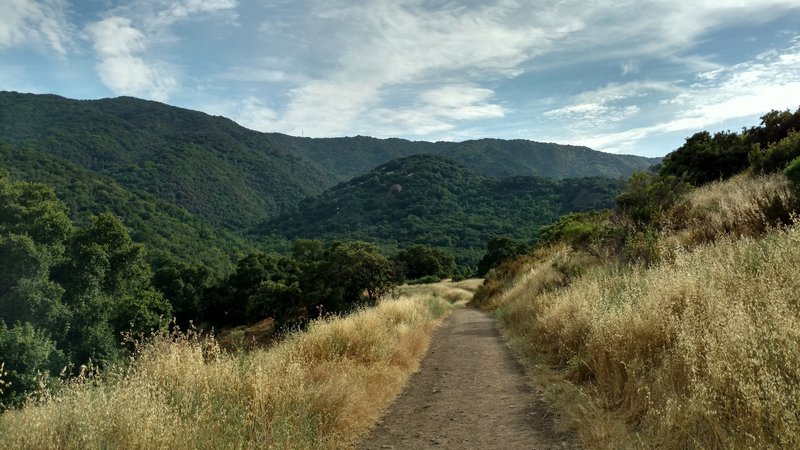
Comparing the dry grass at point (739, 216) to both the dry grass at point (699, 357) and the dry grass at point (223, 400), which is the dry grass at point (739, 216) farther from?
the dry grass at point (223, 400)

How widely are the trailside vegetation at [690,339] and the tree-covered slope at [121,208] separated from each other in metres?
103

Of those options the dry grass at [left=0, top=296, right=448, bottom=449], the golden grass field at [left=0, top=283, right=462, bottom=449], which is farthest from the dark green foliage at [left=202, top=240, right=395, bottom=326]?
the dry grass at [left=0, top=296, right=448, bottom=449]

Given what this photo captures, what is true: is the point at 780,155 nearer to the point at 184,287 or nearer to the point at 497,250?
the point at 497,250

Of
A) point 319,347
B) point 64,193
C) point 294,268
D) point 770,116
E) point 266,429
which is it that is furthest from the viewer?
point 64,193

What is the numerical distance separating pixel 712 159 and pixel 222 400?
83.9ft

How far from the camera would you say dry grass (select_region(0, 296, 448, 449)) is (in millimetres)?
3832

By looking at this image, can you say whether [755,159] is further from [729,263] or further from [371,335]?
[371,335]

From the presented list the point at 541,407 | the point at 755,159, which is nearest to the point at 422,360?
the point at 541,407

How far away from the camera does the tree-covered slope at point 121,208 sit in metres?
109

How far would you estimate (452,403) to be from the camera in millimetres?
6844

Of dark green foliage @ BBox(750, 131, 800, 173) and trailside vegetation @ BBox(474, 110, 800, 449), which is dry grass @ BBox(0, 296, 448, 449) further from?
dark green foliage @ BBox(750, 131, 800, 173)

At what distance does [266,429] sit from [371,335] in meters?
4.39

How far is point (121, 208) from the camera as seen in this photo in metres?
118

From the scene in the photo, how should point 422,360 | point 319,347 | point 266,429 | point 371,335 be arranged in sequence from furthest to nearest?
point 422,360 < point 371,335 < point 319,347 < point 266,429
